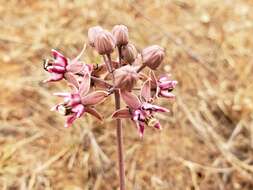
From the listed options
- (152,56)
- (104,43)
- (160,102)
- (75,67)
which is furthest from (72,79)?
(160,102)

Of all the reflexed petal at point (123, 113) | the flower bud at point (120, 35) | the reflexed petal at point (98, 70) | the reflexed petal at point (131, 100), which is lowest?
the reflexed petal at point (123, 113)

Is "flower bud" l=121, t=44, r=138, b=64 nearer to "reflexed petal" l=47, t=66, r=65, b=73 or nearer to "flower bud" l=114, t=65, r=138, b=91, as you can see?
"flower bud" l=114, t=65, r=138, b=91

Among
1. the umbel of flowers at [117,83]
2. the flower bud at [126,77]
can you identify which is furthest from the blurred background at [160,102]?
the flower bud at [126,77]

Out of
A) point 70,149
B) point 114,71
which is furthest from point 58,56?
point 70,149

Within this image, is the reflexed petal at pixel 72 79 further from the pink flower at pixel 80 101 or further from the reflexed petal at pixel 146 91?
the reflexed petal at pixel 146 91

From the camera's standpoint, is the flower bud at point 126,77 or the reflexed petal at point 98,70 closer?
the flower bud at point 126,77

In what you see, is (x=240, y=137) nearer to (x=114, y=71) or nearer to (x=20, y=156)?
(x=20, y=156)

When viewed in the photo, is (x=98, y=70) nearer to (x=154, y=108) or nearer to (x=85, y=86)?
(x=85, y=86)
